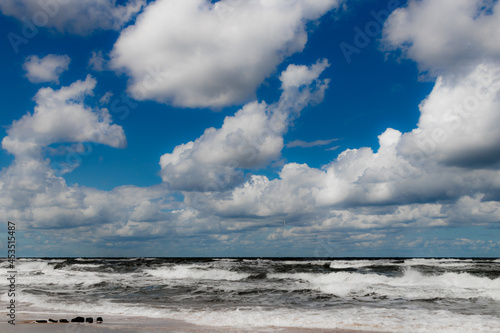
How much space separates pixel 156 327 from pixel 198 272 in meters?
27.0

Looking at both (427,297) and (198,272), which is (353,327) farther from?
(198,272)

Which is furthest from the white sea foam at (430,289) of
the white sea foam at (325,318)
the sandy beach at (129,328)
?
the sandy beach at (129,328)

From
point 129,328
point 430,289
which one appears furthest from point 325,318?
point 430,289

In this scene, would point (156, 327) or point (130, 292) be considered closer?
point (156, 327)

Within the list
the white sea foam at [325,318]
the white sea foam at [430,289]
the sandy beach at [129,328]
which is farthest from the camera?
the white sea foam at [430,289]

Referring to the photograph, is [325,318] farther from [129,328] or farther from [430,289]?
[430,289]

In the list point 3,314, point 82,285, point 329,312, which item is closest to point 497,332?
point 329,312

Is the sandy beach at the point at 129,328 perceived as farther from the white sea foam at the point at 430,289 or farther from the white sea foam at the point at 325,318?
the white sea foam at the point at 430,289

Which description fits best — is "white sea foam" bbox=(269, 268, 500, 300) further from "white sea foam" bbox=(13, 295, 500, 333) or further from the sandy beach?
the sandy beach

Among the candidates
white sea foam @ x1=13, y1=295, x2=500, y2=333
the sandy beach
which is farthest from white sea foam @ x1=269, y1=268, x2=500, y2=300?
the sandy beach

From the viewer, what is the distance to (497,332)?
9.35 meters

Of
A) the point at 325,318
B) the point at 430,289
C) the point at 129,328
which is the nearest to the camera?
the point at 129,328

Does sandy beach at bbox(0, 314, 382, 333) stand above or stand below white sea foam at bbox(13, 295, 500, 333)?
above

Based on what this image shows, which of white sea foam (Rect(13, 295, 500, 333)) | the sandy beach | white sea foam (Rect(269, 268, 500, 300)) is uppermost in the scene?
the sandy beach
